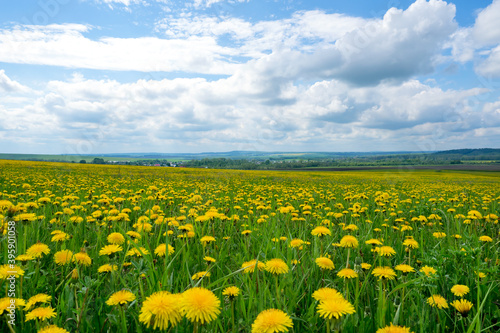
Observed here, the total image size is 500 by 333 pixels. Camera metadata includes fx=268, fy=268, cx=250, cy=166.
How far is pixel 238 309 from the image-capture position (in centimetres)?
192

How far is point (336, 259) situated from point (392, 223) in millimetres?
2701

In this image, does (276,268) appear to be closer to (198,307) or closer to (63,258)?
(198,307)

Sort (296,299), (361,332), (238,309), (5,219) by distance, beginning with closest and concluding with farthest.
Answer: (361,332) < (238,309) < (296,299) < (5,219)

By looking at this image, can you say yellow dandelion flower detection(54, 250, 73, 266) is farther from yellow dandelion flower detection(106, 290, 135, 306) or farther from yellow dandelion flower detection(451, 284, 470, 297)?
yellow dandelion flower detection(451, 284, 470, 297)

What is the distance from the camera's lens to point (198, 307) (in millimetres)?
1188

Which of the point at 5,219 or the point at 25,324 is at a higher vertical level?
the point at 5,219

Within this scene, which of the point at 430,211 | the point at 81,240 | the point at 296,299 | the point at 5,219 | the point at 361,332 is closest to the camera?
the point at 361,332

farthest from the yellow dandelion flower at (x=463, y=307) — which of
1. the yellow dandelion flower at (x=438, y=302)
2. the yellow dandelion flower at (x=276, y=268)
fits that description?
the yellow dandelion flower at (x=276, y=268)

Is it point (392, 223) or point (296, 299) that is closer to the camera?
point (296, 299)

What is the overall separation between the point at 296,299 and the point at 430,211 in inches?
224

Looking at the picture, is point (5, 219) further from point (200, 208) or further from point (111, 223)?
point (200, 208)

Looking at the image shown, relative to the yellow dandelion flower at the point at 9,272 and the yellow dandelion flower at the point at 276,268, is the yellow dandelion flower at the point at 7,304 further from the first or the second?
the yellow dandelion flower at the point at 276,268

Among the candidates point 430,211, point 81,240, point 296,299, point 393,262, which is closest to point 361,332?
point 296,299

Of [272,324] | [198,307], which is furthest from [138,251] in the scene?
[272,324]
